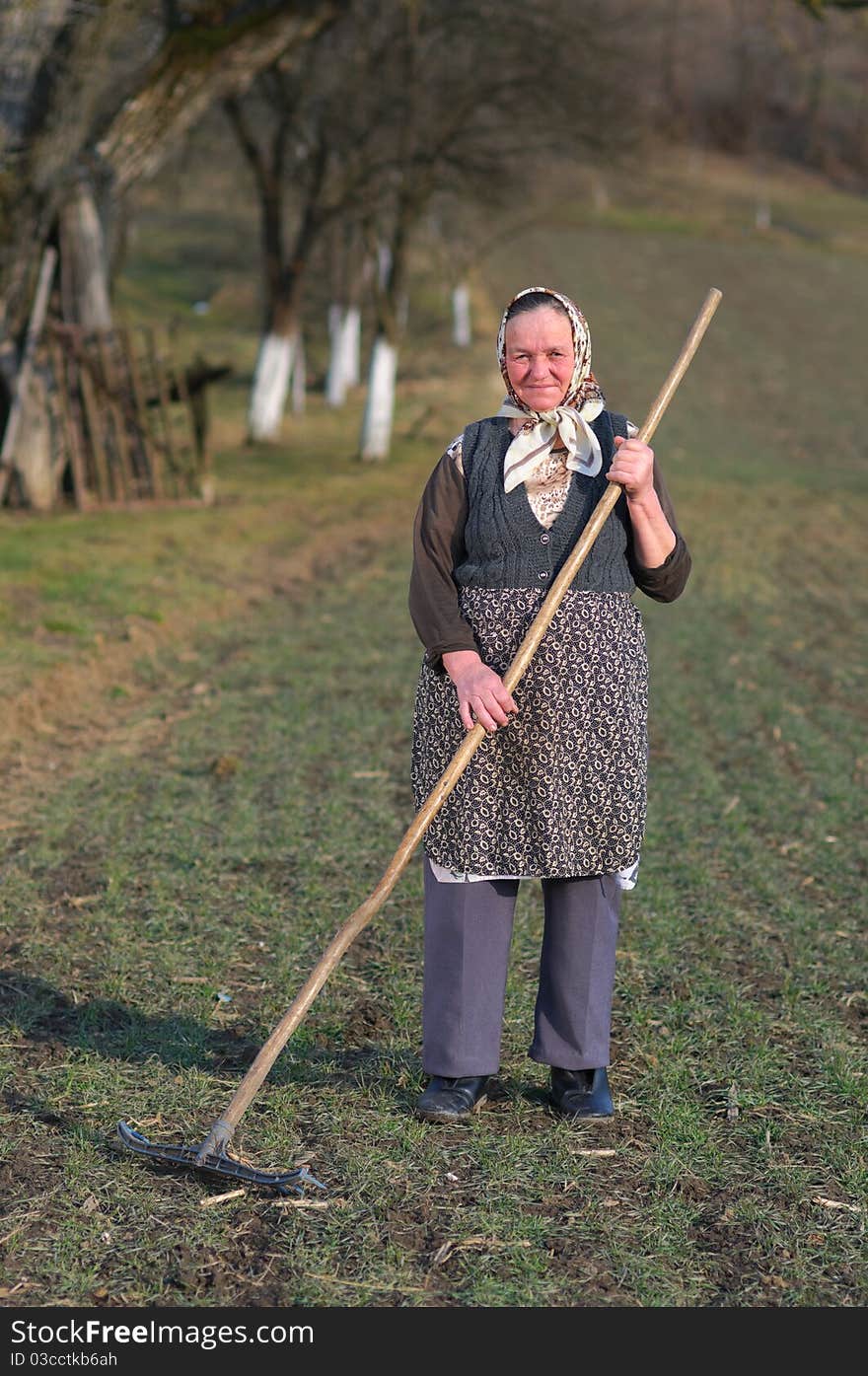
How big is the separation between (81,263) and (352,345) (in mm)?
15404

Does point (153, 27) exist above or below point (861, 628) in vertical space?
above

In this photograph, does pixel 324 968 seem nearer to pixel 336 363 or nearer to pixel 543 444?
pixel 543 444

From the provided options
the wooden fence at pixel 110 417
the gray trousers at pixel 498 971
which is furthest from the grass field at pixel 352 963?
the wooden fence at pixel 110 417

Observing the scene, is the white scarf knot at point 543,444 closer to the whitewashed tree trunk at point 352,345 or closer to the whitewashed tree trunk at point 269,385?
the whitewashed tree trunk at point 269,385

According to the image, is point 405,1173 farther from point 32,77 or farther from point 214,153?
point 214,153

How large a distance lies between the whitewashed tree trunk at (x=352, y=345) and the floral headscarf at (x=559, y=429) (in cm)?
2413

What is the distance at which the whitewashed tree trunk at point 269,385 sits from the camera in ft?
73.9

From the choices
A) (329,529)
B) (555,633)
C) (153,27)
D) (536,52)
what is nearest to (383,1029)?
(555,633)

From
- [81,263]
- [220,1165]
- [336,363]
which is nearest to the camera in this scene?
[220,1165]

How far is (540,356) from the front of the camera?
3.81 meters

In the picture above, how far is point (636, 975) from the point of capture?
5.14 meters

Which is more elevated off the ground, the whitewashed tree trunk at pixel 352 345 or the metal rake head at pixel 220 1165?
the whitewashed tree trunk at pixel 352 345

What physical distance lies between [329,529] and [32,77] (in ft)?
16.4

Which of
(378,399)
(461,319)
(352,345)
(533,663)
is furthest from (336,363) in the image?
(533,663)
